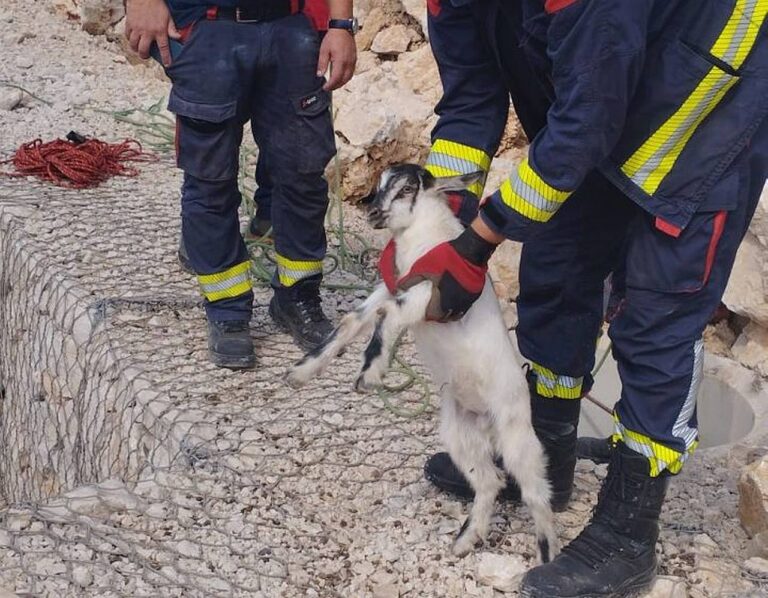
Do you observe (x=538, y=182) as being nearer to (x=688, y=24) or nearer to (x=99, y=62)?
(x=688, y=24)

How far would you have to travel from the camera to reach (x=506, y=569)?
8.91 ft

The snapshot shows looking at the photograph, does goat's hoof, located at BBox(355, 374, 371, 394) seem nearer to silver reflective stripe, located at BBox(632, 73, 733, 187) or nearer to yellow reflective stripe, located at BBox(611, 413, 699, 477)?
yellow reflective stripe, located at BBox(611, 413, 699, 477)

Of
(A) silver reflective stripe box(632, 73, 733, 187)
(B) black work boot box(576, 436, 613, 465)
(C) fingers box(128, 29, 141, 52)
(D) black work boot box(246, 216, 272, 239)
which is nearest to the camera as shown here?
(A) silver reflective stripe box(632, 73, 733, 187)

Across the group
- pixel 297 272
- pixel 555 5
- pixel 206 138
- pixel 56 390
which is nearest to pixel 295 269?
pixel 297 272

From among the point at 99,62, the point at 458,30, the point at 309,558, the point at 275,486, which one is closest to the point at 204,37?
the point at 458,30

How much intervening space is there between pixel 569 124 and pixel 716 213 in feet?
1.36

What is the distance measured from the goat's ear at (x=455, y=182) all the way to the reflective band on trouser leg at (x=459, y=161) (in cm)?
7

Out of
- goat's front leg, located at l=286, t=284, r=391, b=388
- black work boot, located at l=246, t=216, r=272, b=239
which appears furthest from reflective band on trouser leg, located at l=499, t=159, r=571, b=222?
black work boot, located at l=246, t=216, r=272, b=239

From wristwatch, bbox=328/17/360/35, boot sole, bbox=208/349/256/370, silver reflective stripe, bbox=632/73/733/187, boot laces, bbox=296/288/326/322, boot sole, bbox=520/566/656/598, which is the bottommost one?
boot sole, bbox=208/349/256/370

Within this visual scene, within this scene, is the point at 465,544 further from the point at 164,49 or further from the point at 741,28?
the point at 164,49

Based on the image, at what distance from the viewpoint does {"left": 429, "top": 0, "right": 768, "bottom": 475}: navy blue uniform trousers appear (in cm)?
228

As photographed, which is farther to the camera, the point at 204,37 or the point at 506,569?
the point at 204,37

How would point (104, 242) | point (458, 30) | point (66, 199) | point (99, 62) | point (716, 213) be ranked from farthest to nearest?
point (99, 62) < point (66, 199) < point (104, 242) < point (458, 30) < point (716, 213)

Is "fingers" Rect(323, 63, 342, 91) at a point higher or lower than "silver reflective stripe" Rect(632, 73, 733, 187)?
lower
